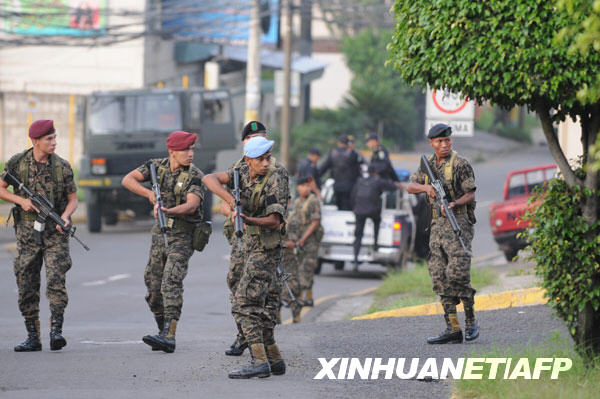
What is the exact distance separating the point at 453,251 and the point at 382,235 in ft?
26.1

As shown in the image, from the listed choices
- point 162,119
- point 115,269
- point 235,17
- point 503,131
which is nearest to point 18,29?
point 235,17

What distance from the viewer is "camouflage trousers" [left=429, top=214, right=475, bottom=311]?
9.19 metres

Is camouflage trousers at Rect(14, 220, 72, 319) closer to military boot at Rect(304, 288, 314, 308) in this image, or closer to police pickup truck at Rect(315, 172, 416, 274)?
military boot at Rect(304, 288, 314, 308)

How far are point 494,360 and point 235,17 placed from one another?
3270cm

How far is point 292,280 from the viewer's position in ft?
41.5

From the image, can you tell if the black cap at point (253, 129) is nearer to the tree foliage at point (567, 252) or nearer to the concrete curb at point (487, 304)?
the tree foliage at point (567, 252)

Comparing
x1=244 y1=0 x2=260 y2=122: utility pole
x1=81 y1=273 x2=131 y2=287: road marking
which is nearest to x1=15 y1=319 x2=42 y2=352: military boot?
x1=81 y1=273 x2=131 y2=287: road marking

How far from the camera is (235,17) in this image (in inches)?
1548

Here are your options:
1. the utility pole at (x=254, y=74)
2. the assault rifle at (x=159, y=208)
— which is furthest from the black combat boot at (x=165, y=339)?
the utility pole at (x=254, y=74)

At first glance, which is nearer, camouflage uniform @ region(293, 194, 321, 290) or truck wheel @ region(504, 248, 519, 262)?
camouflage uniform @ region(293, 194, 321, 290)

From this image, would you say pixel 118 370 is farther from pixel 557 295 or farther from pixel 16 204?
pixel 557 295

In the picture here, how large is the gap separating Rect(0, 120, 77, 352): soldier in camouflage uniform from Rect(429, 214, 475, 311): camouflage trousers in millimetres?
2996

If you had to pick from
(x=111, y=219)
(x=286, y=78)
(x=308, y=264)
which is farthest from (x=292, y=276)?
(x=286, y=78)

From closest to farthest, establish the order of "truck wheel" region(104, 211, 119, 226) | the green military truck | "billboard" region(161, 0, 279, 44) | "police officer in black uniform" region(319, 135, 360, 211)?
1. "police officer in black uniform" region(319, 135, 360, 211)
2. the green military truck
3. "truck wheel" region(104, 211, 119, 226)
4. "billboard" region(161, 0, 279, 44)
